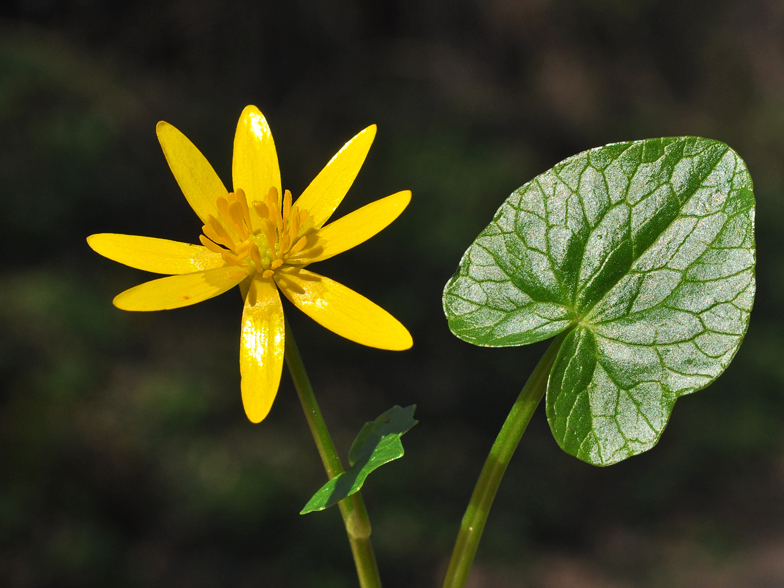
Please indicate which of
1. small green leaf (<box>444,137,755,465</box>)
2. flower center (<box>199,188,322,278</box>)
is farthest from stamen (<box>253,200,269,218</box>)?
small green leaf (<box>444,137,755,465</box>)

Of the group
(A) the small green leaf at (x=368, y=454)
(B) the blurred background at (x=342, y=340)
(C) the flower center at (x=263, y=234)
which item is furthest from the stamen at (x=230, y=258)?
(B) the blurred background at (x=342, y=340)

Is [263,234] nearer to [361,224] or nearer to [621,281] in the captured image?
[361,224]

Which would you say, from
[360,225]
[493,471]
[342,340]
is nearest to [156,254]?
[360,225]

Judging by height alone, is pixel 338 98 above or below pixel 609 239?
above

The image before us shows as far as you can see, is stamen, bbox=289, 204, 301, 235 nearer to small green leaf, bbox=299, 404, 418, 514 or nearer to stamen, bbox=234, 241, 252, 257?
stamen, bbox=234, 241, 252, 257

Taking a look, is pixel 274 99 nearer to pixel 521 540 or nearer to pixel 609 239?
pixel 521 540

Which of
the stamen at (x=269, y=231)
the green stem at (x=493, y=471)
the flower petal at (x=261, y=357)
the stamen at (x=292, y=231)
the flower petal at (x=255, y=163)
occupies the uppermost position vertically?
the flower petal at (x=255, y=163)

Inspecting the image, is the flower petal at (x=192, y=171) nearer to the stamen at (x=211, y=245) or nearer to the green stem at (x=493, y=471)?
the stamen at (x=211, y=245)

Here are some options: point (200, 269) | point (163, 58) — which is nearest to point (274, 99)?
point (163, 58)
